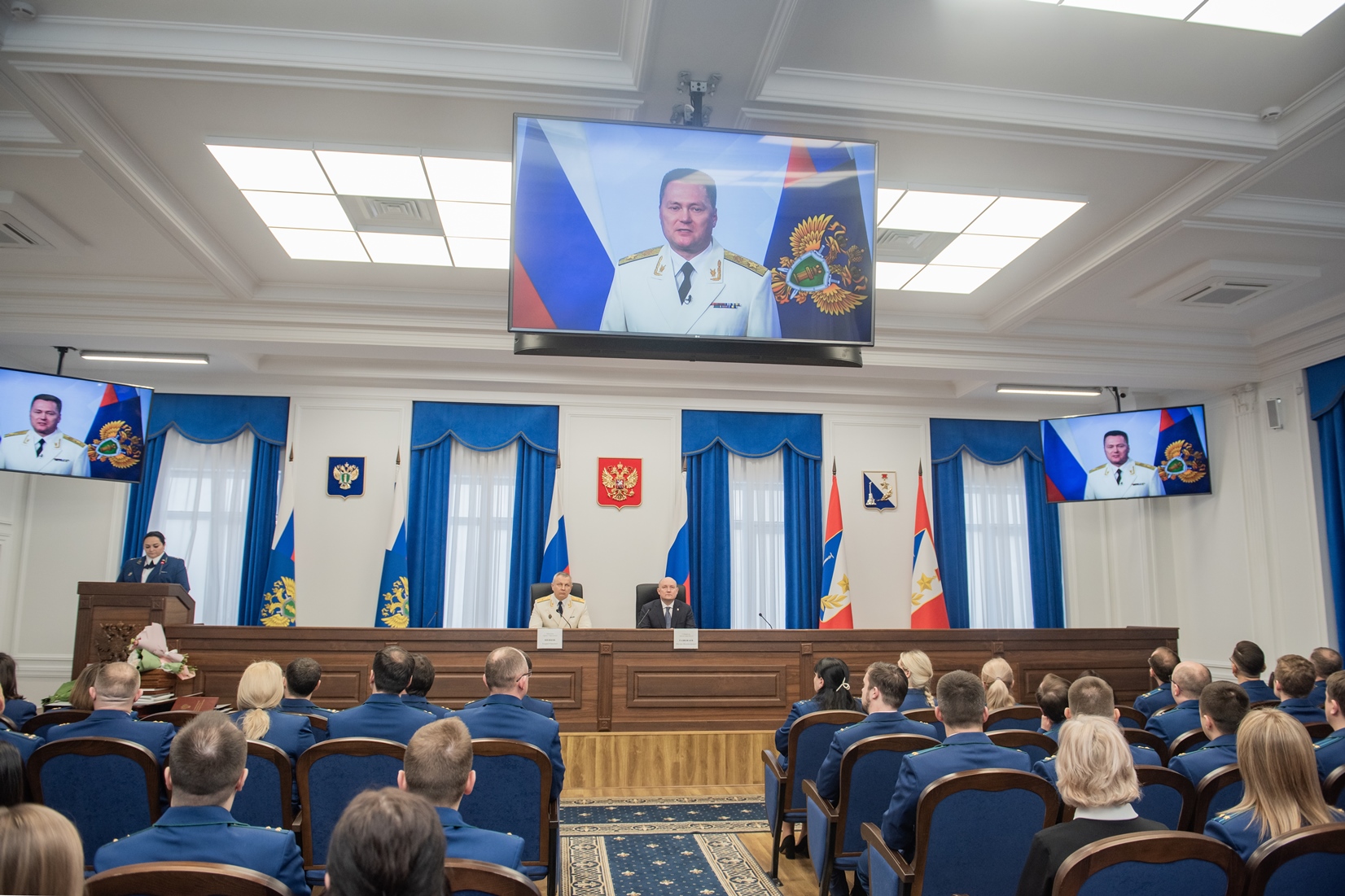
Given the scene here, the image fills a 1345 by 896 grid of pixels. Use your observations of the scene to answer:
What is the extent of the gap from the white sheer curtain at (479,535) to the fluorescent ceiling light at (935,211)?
4735mm

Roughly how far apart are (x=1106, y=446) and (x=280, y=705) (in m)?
7.82

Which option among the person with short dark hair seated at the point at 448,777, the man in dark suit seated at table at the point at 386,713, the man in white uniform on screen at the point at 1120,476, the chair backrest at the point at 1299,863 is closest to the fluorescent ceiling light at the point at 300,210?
the man in dark suit seated at table at the point at 386,713

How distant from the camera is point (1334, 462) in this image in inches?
293

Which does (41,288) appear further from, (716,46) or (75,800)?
(716,46)

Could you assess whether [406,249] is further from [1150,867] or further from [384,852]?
[1150,867]

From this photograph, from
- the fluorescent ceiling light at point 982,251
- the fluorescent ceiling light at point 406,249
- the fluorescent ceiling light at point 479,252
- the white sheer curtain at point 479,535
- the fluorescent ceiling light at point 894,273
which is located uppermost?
the fluorescent ceiling light at point 982,251

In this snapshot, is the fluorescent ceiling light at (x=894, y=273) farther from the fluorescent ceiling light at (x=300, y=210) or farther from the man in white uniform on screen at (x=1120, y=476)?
the fluorescent ceiling light at (x=300, y=210)

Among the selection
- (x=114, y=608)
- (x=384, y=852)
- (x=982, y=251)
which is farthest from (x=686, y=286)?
(x=114, y=608)

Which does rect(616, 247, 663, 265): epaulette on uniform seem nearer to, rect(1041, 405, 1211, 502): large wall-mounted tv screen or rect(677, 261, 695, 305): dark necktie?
rect(677, 261, 695, 305): dark necktie

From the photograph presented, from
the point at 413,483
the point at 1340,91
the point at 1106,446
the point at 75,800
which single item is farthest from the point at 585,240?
the point at 1106,446

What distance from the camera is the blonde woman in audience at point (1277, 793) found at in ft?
7.37

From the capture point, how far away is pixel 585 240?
12.3ft

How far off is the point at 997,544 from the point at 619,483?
4.23m

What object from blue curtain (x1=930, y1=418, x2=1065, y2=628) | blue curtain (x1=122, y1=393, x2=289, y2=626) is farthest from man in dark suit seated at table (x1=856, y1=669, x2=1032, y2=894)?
blue curtain (x1=122, y1=393, x2=289, y2=626)
